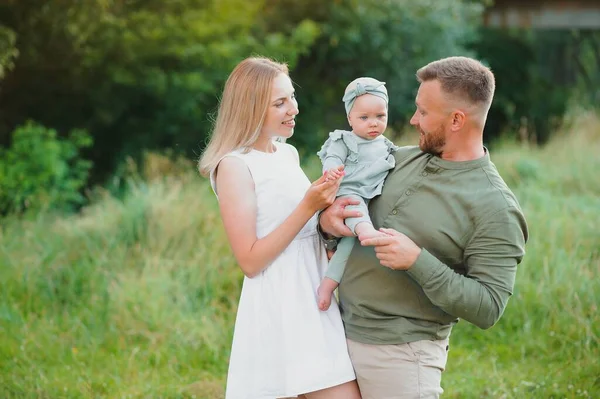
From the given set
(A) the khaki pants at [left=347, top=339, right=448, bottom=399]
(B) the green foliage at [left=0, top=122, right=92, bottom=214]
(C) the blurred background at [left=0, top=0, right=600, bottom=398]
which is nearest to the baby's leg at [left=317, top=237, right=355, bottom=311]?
(A) the khaki pants at [left=347, top=339, right=448, bottom=399]

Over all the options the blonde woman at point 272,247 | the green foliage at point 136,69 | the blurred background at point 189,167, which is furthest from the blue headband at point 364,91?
the green foliage at point 136,69

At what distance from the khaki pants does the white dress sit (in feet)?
0.34

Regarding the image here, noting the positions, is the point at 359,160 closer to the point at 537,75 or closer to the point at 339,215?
the point at 339,215

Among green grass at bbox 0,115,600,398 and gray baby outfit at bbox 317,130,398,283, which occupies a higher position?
gray baby outfit at bbox 317,130,398,283

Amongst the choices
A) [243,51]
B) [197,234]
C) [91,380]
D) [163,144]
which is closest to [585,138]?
[243,51]

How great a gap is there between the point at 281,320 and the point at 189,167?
7.02 metres

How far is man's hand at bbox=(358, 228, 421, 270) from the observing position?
2.80 m

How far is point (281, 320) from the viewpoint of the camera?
10.3 ft

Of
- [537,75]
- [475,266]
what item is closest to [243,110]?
[475,266]

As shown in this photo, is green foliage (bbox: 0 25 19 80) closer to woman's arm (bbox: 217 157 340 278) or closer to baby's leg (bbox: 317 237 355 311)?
woman's arm (bbox: 217 157 340 278)

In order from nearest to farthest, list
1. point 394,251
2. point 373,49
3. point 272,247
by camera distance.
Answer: point 394,251
point 272,247
point 373,49

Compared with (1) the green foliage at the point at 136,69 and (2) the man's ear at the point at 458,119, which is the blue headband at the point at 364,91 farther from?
(1) the green foliage at the point at 136,69

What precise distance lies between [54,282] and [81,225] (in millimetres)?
1041

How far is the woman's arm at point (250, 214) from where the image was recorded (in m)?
2.97
